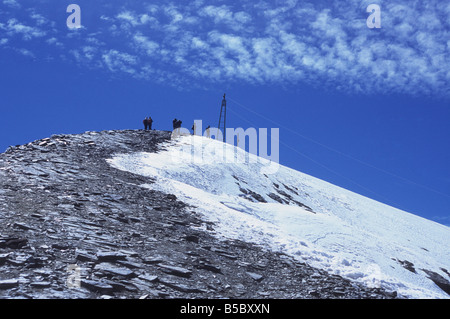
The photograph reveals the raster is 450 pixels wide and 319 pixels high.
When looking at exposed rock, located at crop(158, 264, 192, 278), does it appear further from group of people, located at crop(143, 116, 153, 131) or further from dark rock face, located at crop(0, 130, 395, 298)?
group of people, located at crop(143, 116, 153, 131)

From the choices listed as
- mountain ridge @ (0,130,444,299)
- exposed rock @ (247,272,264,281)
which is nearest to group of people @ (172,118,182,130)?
mountain ridge @ (0,130,444,299)

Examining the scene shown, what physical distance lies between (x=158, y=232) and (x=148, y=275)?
12.8 feet

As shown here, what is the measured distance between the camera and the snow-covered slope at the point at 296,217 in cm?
1507

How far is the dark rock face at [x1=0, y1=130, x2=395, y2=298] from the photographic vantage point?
8.73 metres

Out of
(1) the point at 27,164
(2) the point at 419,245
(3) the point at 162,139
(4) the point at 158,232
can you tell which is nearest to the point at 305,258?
(4) the point at 158,232

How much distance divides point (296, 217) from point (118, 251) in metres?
12.6

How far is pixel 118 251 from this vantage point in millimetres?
10711

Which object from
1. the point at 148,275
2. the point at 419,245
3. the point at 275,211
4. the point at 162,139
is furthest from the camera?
the point at 162,139

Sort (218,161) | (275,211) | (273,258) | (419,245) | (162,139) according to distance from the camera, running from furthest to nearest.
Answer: (162,139), (218,161), (419,245), (275,211), (273,258)

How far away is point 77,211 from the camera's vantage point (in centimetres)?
1362

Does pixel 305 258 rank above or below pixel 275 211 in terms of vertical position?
below

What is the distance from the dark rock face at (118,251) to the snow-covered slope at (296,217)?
4.79 feet

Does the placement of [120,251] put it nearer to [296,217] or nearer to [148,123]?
[296,217]
